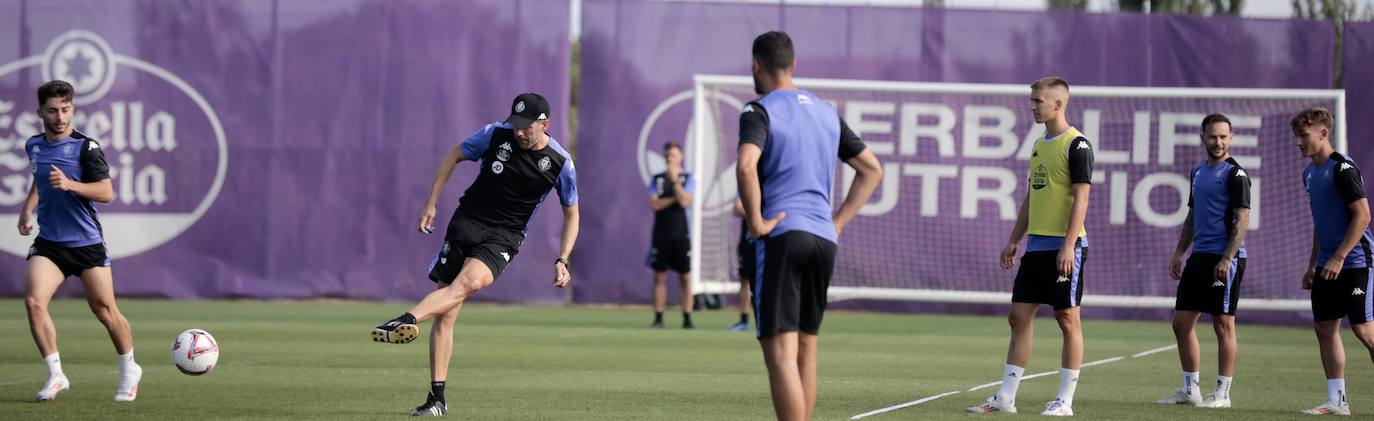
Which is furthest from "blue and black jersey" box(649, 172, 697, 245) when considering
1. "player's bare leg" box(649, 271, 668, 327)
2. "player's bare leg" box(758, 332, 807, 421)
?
"player's bare leg" box(758, 332, 807, 421)

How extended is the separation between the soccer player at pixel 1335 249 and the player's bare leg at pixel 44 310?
7852 millimetres

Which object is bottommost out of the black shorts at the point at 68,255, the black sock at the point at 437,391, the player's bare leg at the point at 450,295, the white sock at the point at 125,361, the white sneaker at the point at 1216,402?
the white sneaker at the point at 1216,402

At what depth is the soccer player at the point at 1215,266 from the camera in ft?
32.7

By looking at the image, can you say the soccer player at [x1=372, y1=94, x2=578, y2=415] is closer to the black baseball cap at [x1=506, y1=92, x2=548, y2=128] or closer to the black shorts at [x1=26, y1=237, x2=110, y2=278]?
the black baseball cap at [x1=506, y1=92, x2=548, y2=128]

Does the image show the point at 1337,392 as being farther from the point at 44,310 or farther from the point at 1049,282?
the point at 44,310

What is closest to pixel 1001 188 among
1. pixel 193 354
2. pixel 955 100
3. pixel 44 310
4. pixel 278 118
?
pixel 955 100

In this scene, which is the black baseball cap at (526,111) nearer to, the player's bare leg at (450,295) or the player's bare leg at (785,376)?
the player's bare leg at (450,295)

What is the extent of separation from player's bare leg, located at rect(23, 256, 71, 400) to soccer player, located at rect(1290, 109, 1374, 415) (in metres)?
7.85

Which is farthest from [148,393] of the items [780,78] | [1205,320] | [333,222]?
[1205,320]

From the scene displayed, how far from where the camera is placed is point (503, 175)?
9.11 meters

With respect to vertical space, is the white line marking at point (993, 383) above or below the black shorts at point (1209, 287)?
below

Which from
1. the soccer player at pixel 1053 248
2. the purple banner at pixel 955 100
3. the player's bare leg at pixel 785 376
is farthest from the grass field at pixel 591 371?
the player's bare leg at pixel 785 376

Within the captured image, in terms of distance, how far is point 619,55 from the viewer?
22203 millimetres

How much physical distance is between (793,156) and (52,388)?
17.6 feet
